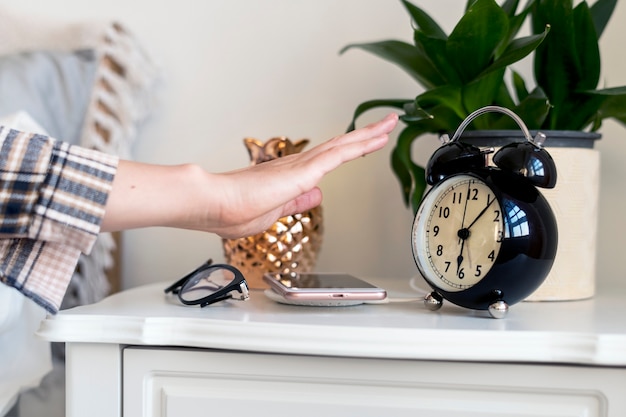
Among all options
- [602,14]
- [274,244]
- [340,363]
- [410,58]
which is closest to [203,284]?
[274,244]

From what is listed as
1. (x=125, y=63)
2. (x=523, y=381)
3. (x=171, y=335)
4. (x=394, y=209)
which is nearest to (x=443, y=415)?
(x=523, y=381)

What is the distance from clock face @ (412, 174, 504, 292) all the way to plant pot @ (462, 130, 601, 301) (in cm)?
13

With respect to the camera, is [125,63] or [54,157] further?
[125,63]

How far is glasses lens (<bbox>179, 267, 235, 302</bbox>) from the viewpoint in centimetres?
72

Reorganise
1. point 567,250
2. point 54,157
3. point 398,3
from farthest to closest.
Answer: point 398,3 → point 567,250 → point 54,157

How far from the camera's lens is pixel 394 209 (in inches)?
43.2

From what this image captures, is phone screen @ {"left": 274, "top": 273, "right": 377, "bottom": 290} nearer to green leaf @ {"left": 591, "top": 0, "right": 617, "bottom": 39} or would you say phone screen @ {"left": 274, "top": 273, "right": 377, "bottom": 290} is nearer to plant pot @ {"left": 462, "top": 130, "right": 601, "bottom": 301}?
plant pot @ {"left": 462, "top": 130, "right": 601, "bottom": 301}

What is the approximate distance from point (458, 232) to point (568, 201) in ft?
0.63

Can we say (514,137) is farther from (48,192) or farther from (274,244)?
(48,192)

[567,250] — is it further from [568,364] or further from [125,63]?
[125,63]

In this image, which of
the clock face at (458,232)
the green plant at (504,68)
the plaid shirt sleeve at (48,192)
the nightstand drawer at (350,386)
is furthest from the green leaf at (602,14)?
the plaid shirt sleeve at (48,192)

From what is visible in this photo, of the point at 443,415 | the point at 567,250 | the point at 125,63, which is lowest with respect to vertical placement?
the point at 443,415

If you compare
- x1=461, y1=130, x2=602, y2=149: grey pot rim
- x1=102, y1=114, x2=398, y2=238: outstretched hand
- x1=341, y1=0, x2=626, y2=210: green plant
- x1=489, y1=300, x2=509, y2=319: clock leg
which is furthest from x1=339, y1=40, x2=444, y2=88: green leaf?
x1=489, y1=300, x2=509, y2=319: clock leg

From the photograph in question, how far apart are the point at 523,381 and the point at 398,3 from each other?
695mm
